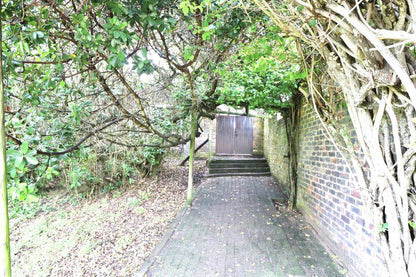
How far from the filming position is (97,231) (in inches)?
Result: 150

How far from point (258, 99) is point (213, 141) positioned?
5271 millimetres

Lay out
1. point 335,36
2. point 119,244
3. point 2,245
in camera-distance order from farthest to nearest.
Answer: point 119,244
point 335,36
point 2,245

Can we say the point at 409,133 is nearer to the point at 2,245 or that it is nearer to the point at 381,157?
the point at 381,157

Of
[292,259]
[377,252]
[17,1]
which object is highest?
[17,1]

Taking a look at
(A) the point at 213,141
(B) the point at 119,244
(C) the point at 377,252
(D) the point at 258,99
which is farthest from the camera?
(A) the point at 213,141

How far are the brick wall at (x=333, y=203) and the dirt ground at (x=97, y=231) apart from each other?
263 cm

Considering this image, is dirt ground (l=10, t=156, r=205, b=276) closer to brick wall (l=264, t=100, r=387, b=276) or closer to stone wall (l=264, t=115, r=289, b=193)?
brick wall (l=264, t=100, r=387, b=276)

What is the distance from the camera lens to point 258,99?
400 centimetres

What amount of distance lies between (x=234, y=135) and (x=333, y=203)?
6.79m

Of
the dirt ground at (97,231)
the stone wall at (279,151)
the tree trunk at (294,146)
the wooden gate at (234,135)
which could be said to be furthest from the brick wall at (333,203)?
the wooden gate at (234,135)

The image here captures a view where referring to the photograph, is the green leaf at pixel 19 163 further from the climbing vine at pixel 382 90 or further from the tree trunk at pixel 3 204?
the climbing vine at pixel 382 90

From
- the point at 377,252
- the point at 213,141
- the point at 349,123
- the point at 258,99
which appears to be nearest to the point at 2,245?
the point at 377,252

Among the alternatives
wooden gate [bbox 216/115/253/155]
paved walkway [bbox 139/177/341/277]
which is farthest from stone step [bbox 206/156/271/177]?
paved walkway [bbox 139/177/341/277]

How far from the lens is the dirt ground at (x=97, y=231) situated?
2912 millimetres
